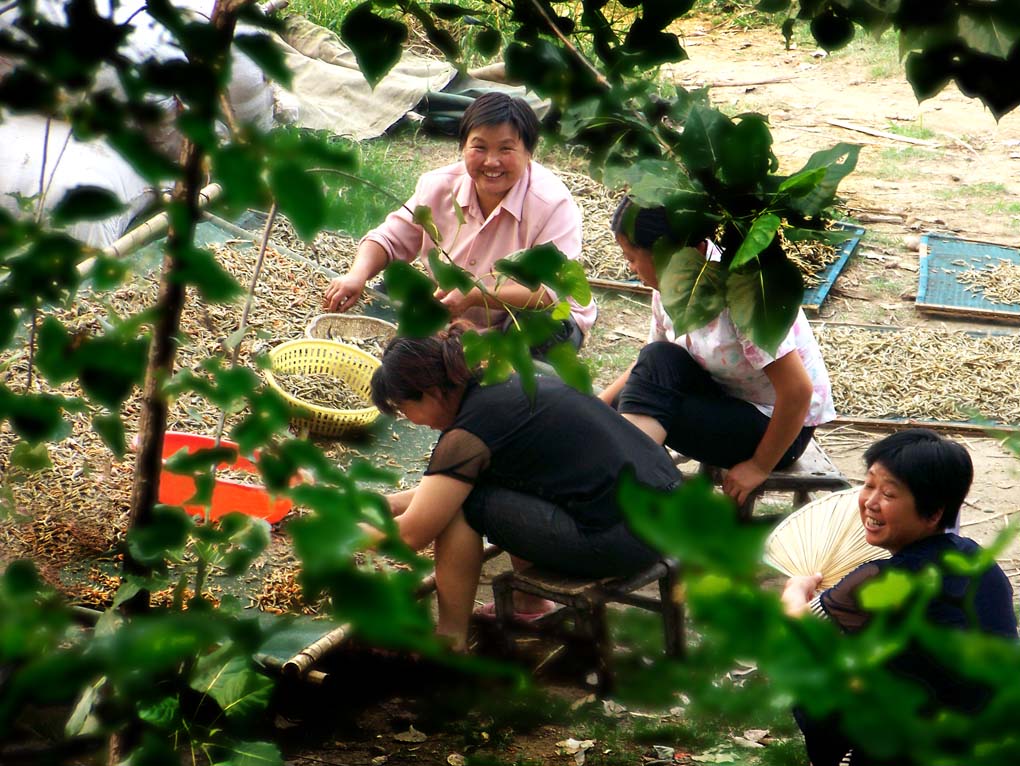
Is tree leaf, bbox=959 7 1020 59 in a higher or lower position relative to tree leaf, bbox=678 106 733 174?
higher

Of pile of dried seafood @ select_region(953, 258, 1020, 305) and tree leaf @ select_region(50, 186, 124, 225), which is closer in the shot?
tree leaf @ select_region(50, 186, 124, 225)

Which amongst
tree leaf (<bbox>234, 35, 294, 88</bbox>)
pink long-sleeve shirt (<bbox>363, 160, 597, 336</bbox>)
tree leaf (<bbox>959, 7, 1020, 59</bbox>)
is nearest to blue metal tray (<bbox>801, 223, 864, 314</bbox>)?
pink long-sleeve shirt (<bbox>363, 160, 597, 336</bbox>)

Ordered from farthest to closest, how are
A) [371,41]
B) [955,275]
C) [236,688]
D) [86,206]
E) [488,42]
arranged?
[955,275] → [236,688] → [488,42] → [371,41] → [86,206]

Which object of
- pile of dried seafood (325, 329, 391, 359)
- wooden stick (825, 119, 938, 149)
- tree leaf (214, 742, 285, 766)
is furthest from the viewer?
wooden stick (825, 119, 938, 149)

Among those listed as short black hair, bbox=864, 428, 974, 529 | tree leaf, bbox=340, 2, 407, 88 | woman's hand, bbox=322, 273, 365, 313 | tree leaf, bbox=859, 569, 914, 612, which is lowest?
woman's hand, bbox=322, 273, 365, 313

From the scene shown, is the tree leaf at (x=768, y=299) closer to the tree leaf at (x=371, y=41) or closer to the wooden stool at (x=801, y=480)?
the tree leaf at (x=371, y=41)

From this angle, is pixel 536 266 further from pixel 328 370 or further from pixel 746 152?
Answer: pixel 328 370

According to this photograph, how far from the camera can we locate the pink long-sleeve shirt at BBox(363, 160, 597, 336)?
399 centimetres

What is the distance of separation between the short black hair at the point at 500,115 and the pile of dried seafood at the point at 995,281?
292cm

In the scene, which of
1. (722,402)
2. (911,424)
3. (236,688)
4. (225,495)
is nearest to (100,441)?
(225,495)

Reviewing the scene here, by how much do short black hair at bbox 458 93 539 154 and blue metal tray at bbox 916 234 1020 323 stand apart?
2.67 meters

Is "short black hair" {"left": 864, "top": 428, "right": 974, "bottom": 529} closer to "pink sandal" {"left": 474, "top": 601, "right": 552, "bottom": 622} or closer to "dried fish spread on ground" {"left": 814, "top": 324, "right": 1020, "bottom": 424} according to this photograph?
"pink sandal" {"left": 474, "top": 601, "right": 552, "bottom": 622}

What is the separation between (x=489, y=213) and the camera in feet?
13.3

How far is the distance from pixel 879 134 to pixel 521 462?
6123 mm
